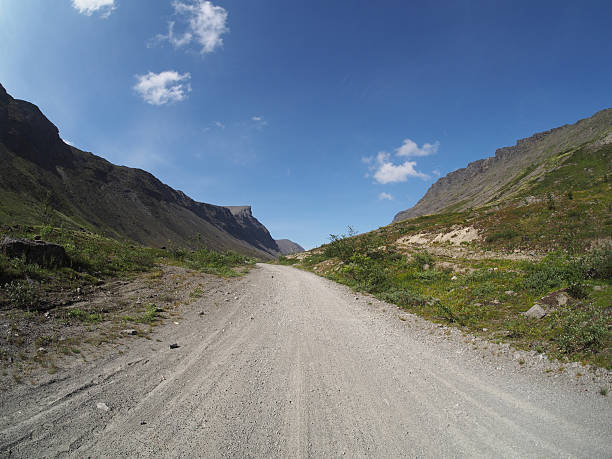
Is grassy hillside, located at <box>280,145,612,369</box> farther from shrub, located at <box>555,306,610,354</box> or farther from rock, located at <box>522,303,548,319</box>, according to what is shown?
rock, located at <box>522,303,548,319</box>

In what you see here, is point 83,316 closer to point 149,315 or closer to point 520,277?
point 149,315

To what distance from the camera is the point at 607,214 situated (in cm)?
1792

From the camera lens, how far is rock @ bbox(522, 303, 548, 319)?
24.8 feet

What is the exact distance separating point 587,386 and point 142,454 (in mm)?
7222

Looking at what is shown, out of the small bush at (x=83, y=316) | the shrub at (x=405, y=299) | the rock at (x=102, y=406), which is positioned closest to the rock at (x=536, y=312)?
the shrub at (x=405, y=299)

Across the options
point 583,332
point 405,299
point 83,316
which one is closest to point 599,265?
point 583,332

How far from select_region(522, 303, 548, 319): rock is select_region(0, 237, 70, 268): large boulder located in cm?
1707

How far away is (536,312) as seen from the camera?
772 cm

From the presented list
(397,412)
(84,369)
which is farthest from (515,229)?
(84,369)

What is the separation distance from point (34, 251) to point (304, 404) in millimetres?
11885

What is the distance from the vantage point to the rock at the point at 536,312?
24.8ft

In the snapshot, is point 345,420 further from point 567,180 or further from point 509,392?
point 567,180

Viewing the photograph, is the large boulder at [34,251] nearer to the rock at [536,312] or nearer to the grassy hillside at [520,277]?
the grassy hillside at [520,277]

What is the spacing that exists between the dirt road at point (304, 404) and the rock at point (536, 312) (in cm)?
232
